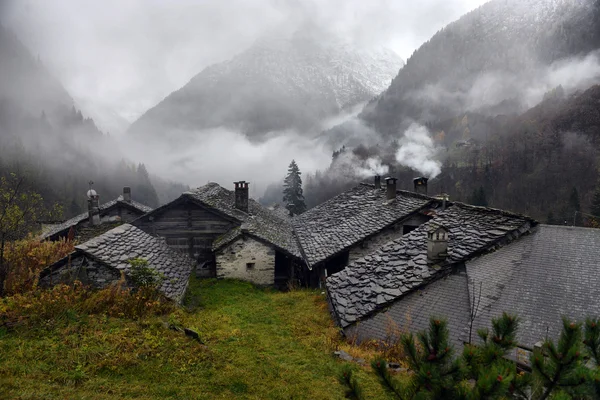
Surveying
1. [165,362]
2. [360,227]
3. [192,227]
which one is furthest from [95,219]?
[165,362]

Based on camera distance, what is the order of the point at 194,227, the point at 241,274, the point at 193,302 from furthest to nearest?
the point at 194,227, the point at 241,274, the point at 193,302

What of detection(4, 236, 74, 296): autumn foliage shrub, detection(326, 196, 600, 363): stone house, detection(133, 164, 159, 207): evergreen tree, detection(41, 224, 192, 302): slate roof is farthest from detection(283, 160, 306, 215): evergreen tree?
detection(133, 164, 159, 207): evergreen tree

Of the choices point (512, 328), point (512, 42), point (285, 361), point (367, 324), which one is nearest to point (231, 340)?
point (285, 361)

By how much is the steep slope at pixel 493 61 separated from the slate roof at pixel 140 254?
134 metres

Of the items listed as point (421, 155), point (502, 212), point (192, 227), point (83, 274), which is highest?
point (421, 155)

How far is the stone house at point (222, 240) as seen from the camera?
16469 mm

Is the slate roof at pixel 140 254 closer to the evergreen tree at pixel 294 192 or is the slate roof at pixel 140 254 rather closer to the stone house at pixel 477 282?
the stone house at pixel 477 282

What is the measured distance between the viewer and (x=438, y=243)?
37.9 feet

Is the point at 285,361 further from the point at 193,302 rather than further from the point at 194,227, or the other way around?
the point at 194,227

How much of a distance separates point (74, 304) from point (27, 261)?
4.28m

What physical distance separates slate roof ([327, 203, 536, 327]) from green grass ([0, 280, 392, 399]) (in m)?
1.62

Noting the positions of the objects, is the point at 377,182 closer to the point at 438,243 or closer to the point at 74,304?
the point at 438,243

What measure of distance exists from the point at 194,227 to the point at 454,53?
556ft

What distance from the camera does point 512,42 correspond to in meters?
143
